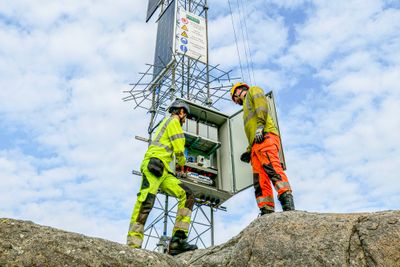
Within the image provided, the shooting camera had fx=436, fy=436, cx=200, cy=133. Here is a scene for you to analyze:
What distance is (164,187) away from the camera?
16.4 feet

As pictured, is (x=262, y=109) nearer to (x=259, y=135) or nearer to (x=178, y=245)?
(x=259, y=135)

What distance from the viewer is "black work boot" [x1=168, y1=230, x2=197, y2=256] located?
4558mm

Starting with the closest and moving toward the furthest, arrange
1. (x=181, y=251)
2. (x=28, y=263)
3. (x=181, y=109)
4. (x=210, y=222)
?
(x=28, y=263) < (x=181, y=251) < (x=181, y=109) < (x=210, y=222)

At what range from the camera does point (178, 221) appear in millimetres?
4762

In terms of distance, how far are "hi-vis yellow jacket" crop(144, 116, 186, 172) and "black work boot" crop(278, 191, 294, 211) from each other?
1295 millimetres

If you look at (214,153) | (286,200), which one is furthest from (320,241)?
(214,153)

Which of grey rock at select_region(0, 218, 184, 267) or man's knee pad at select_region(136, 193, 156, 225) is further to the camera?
man's knee pad at select_region(136, 193, 156, 225)

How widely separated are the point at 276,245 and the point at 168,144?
8.09 ft

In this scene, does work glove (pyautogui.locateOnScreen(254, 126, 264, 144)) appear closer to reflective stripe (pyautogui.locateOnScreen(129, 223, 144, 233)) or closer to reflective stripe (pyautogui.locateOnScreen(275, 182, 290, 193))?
reflective stripe (pyautogui.locateOnScreen(275, 182, 290, 193))

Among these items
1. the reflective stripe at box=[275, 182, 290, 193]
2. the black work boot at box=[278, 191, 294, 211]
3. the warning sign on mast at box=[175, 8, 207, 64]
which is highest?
the warning sign on mast at box=[175, 8, 207, 64]

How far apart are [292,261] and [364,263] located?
1.42 ft

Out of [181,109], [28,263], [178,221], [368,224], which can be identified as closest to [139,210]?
[178,221]

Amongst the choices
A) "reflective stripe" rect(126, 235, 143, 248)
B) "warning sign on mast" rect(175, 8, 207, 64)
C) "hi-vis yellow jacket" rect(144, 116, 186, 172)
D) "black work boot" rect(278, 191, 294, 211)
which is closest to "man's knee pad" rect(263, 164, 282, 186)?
"black work boot" rect(278, 191, 294, 211)

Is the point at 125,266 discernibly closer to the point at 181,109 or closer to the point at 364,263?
the point at 364,263
